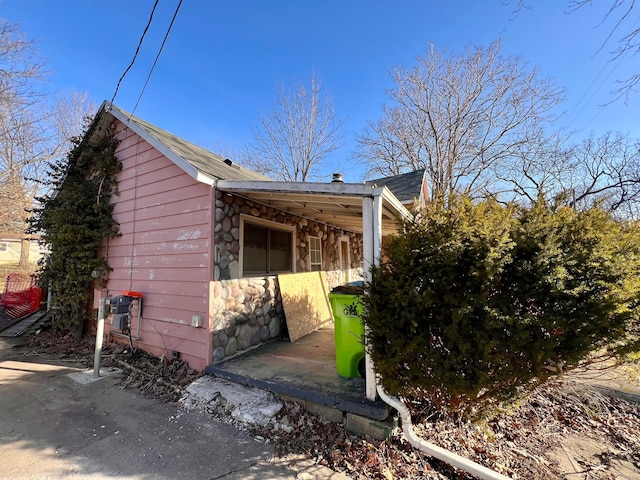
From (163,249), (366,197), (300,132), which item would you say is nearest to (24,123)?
(300,132)

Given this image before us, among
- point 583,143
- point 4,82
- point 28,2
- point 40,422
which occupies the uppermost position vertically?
point 583,143

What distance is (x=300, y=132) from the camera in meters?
18.9

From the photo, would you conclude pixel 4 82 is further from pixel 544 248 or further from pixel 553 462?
pixel 553 462

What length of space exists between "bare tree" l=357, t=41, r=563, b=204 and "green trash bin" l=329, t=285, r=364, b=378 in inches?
564

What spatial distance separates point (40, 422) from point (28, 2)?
20.1 ft

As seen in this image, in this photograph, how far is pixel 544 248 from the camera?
234 cm

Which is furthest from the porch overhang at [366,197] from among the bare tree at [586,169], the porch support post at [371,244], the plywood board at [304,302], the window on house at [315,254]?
the bare tree at [586,169]

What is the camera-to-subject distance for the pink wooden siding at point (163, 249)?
428cm

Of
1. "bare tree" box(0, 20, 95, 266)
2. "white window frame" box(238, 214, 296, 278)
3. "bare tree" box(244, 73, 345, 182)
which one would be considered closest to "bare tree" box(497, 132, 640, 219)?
"bare tree" box(244, 73, 345, 182)

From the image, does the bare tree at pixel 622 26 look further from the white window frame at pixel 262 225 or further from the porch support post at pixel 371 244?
the white window frame at pixel 262 225

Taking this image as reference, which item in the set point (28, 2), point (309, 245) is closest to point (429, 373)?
point (309, 245)

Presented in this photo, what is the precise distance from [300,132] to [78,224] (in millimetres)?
15234

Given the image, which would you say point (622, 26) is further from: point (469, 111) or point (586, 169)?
point (586, 169)

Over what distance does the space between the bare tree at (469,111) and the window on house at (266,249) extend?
1277 centimetres
